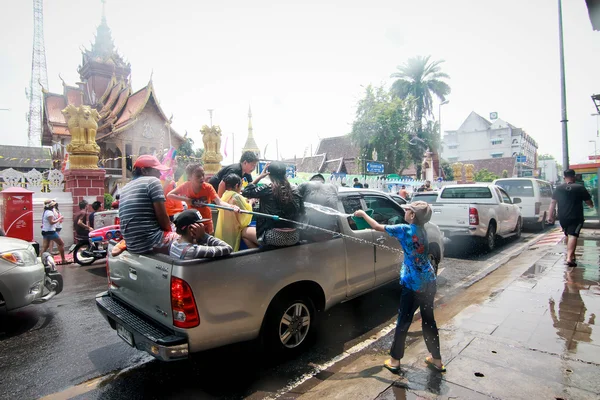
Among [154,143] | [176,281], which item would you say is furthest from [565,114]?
[154,143]

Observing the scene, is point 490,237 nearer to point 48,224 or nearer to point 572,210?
point 572,210

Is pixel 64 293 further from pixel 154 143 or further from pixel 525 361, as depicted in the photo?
pixel 154 143

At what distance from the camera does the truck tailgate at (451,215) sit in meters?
8.31

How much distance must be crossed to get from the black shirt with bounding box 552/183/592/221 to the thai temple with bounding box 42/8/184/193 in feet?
69.3

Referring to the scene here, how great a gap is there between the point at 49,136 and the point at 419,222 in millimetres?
38331

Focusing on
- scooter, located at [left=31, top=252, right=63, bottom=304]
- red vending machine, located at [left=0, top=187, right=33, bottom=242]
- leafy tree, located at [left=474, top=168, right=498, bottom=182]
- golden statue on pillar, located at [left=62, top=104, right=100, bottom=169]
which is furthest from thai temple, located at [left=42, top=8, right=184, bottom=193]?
leafy tree, located at [left=474, top=168, right=498, bottom=182]

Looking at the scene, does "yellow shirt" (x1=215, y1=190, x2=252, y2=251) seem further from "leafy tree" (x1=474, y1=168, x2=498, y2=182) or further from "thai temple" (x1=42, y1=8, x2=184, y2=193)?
"leafy tree" (x1=474, y1=168, x2=498, y2=182)

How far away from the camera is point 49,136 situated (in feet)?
105

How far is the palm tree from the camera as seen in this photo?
38.4 meters

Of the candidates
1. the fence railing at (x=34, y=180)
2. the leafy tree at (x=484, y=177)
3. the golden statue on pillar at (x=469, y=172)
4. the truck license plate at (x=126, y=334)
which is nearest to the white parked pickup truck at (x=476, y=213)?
the truck license plate at (x=126, y=334)

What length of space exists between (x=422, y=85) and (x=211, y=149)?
99.6ft

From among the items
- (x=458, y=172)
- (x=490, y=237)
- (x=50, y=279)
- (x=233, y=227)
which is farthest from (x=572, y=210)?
(x=458, y=172)

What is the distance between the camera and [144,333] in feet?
8.96

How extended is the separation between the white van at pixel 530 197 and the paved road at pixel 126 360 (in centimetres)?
1021
